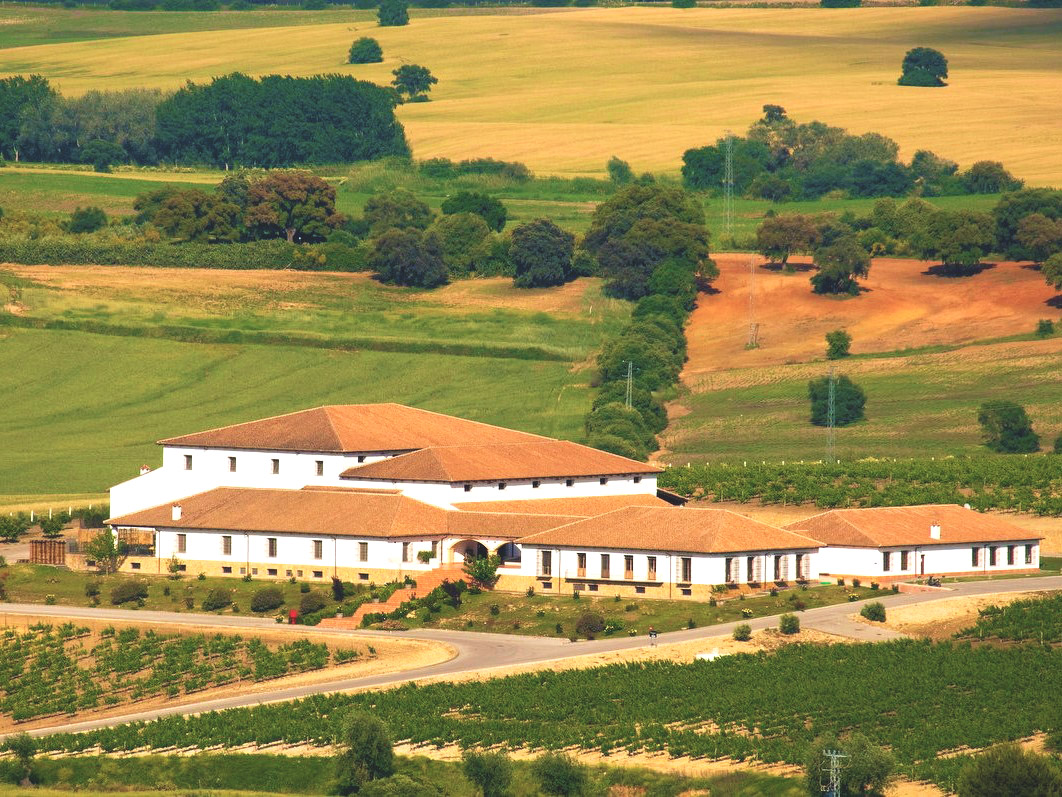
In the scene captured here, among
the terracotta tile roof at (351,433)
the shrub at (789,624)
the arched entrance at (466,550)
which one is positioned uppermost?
the terracotta tile roof at (351,433)

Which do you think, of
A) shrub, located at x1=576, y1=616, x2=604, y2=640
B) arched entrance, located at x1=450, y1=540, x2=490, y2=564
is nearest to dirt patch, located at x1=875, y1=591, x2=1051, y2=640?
shrub, located at x1=576, y1=616, x2=604, y2=640

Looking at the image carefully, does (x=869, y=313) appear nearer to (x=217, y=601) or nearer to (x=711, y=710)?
(x=217, y=601)

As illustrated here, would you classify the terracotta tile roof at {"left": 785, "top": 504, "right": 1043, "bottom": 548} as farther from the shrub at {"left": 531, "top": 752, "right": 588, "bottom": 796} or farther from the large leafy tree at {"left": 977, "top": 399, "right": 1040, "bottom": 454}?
the shrub at {"left": 531, "top": 752, "right": 588, "bottom": 796}

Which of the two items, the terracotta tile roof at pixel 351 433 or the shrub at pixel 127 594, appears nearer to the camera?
the shrub at pixel 127 594

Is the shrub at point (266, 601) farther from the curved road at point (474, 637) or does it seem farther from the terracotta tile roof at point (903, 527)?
the terracotta tile roof at point (903, 527)

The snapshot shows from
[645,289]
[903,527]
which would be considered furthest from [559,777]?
[645,289]

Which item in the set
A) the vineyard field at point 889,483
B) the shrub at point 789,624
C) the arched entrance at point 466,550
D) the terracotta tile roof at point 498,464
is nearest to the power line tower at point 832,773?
the shrub at point 789,624

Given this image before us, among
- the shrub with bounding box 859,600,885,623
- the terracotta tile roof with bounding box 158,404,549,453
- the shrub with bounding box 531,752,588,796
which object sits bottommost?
the shrub with bounding box 859,600,885,623
